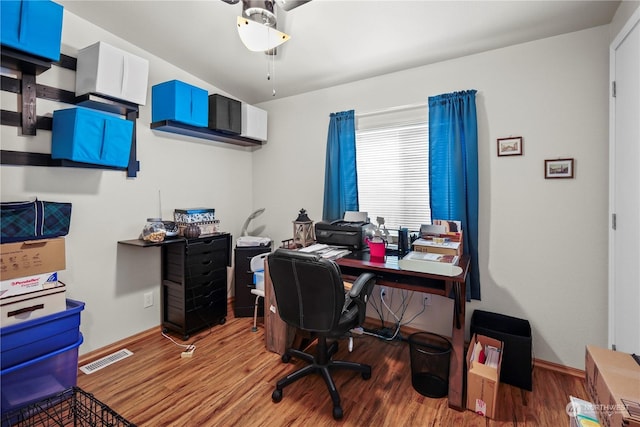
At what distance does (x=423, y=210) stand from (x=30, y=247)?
9.36 ft

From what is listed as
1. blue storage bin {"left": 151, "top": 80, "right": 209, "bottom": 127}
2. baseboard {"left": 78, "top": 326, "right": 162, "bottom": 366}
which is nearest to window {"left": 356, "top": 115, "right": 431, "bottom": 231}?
blue storage bin {"left": 151, "top": 80, "right": 209, "bottom": 127}

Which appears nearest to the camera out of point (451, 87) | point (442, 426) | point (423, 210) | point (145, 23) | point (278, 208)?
point (442, 426)

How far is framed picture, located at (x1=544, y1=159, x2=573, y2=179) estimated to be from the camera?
2.16 m

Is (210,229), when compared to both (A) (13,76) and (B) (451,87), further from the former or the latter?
(B) (451,87)

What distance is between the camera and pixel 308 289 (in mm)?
1796

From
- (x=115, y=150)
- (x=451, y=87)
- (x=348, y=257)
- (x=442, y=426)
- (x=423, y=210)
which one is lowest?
(x=442, y=426)

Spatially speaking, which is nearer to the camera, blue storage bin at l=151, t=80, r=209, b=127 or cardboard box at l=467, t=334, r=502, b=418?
cardboard box at l=467, t=334, r=502, b=418

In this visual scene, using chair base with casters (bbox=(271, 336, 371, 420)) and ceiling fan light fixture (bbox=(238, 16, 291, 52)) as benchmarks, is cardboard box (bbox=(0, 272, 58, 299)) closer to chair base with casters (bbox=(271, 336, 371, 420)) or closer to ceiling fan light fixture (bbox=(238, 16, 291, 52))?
chair base with casters (bbox=(271, 336, 371, 420))

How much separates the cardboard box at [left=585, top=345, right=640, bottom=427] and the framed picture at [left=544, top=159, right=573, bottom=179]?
1.33 meters

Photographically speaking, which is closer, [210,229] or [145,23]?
[145,23]

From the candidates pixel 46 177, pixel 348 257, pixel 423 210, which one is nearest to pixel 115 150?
pixel 46 177

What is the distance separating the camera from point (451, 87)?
8.48 ft

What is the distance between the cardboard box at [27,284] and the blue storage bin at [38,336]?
0.56 feet

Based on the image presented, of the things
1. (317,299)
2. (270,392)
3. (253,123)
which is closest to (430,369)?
(317,299)
